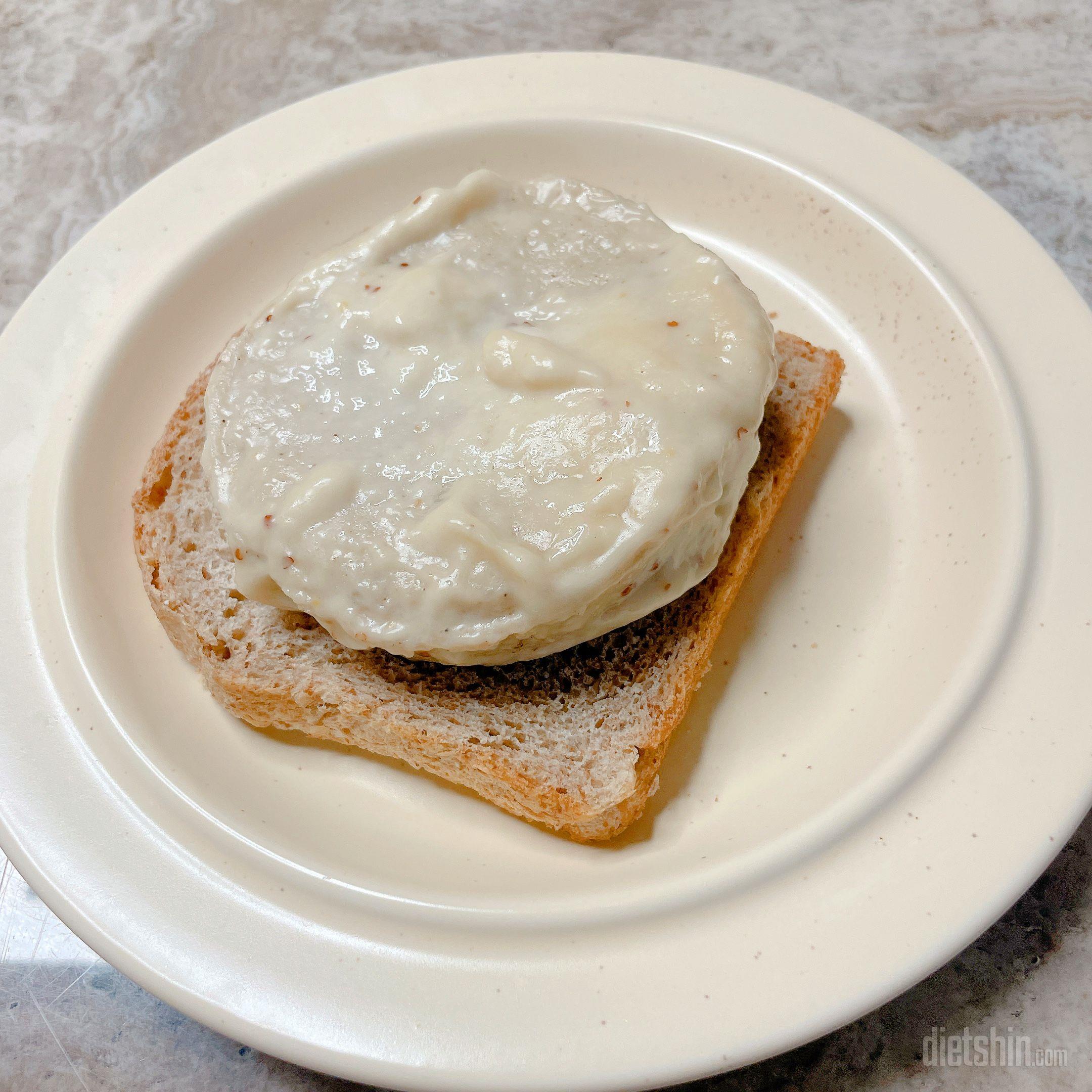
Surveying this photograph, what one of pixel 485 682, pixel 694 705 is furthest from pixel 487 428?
pixel 694 705

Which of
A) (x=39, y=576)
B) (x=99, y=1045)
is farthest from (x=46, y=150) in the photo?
(x=99, y=1045)

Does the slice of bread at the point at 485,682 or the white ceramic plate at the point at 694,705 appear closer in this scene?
the white ceramic plate at the point at 694,705

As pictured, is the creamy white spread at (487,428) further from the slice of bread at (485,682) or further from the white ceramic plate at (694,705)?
the white ceramic plate at (694,705)

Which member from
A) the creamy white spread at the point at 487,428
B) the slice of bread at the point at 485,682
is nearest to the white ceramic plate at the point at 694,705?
the slice of bread at the point at 485,682

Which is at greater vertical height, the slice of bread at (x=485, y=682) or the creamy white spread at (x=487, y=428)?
the creamy white spread at (x=487, y=428)

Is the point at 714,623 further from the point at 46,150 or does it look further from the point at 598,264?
the point at 46,150

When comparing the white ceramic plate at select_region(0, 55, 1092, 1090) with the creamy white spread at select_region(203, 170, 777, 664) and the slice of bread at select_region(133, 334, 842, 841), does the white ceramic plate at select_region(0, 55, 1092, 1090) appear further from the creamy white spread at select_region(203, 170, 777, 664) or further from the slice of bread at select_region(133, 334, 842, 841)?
the creamy white spread at select_region(203, 170, 777, 664)

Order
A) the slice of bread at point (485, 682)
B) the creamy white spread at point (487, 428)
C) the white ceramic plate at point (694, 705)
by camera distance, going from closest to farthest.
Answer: the white ceramic plate at point (694, 705), the creamy white spread at point (487, 428), the slice of bread at point (485, 682)
